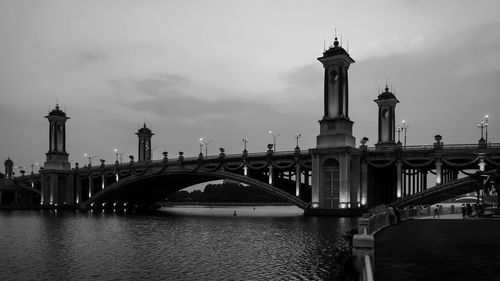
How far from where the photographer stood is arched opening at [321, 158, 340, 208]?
7962 cm

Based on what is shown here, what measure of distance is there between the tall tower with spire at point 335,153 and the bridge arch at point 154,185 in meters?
8.25

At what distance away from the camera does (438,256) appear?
21047 millimetres

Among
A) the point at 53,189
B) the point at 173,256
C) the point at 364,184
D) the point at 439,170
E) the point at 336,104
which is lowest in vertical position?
the point at 53,189

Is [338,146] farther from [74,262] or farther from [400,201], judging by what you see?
[74,262]

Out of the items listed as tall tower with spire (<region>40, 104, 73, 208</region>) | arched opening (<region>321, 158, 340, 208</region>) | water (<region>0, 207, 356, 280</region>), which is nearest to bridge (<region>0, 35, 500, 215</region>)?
arched opening (<region>321, 158, 340, 208</region>)

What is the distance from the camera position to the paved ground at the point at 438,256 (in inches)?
666

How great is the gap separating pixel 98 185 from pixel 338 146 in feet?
273

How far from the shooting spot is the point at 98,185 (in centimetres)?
14050

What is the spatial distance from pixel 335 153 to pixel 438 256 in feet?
192

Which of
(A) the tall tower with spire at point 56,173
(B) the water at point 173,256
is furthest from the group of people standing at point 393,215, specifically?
(A) the tall tower with spire at point 56,173

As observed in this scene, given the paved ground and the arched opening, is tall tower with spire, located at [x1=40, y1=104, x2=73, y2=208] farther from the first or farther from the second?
the paved ground

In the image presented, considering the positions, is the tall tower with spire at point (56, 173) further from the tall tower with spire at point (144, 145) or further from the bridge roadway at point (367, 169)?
the tall tower with spire at point (144, 145)

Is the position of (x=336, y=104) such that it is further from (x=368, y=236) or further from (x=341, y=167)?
(x=368, y=236)

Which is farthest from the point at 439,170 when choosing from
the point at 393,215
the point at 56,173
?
the point at 56,173
